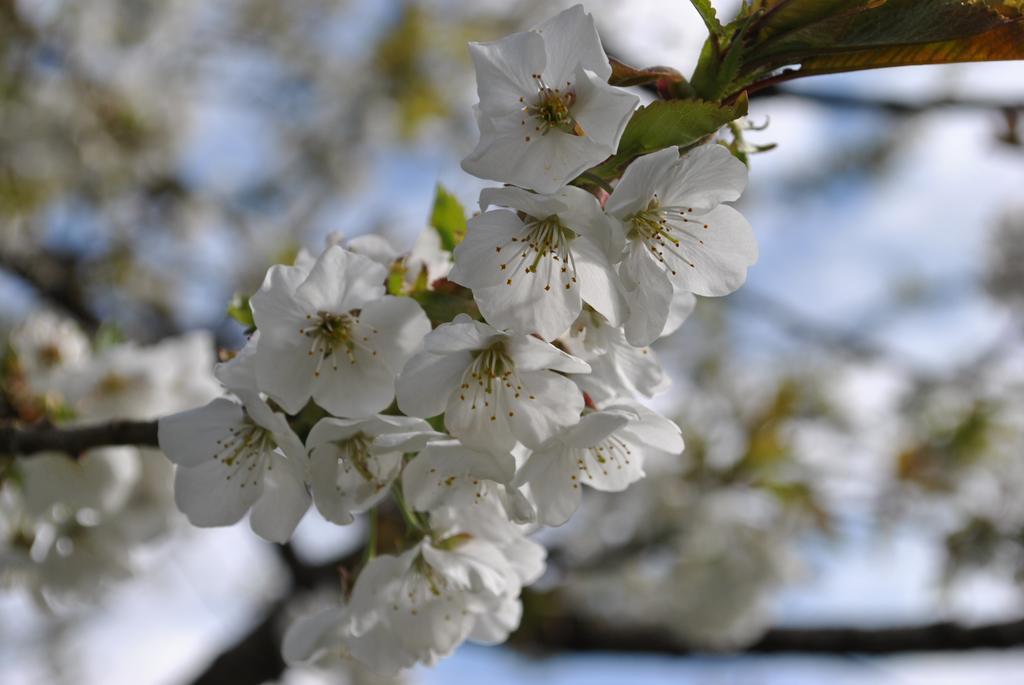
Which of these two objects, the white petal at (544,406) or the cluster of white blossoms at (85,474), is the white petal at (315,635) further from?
the cluster of white blossoms at (85,474)

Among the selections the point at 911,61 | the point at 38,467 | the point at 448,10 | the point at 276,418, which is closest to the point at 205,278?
the point at 448,10

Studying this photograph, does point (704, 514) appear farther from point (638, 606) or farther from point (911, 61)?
point (911, 61)

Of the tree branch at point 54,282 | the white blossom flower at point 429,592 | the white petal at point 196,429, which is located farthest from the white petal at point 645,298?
the tree branch at point 54,282

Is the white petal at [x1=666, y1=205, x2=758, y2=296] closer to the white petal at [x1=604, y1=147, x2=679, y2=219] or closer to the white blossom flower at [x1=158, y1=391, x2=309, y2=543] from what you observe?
the white petal at [x1=604, y1=147, x2=679, y2=219]

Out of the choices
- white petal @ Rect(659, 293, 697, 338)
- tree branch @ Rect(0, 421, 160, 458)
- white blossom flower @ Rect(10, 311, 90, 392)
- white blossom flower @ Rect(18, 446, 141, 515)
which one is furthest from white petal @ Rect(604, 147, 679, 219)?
white blossom flower @ Rect(10, 311, 90, 392)

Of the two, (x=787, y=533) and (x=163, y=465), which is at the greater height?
(x=787, y=533)
